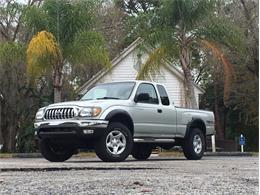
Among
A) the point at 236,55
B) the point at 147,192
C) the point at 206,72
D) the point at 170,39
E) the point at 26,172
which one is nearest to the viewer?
the point at 147,192

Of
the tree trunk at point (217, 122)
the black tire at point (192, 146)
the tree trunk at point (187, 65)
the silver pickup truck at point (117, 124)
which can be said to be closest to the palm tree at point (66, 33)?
the tree trunk at point (187, 65)

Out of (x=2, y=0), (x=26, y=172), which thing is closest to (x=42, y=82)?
(x=2, y=0)

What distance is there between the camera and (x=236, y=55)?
31.7m

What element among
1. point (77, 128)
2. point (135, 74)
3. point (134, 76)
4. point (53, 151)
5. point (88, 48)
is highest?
point (88, 48)

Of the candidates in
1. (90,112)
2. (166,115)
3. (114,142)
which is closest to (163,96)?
(166,115)

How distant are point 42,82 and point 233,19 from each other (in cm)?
1001

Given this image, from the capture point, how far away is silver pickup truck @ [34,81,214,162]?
1185 cm

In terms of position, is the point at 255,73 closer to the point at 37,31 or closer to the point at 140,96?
the point at 37,31

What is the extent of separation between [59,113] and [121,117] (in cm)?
125

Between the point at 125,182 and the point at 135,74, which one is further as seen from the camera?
the point at 135,74

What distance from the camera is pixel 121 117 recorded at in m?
12.4

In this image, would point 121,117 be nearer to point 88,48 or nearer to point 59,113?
point 59,113

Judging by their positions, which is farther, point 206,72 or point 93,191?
point 206,72

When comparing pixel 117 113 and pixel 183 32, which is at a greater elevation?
pixel 183 32
